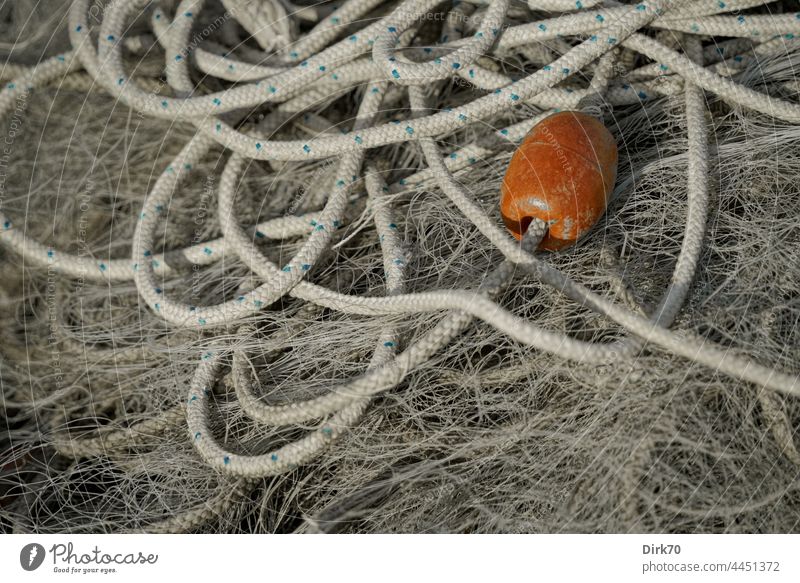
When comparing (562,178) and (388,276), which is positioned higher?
(562,178)

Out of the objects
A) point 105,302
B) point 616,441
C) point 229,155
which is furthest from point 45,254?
point 616,441

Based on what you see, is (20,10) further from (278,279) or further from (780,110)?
(780,110)
